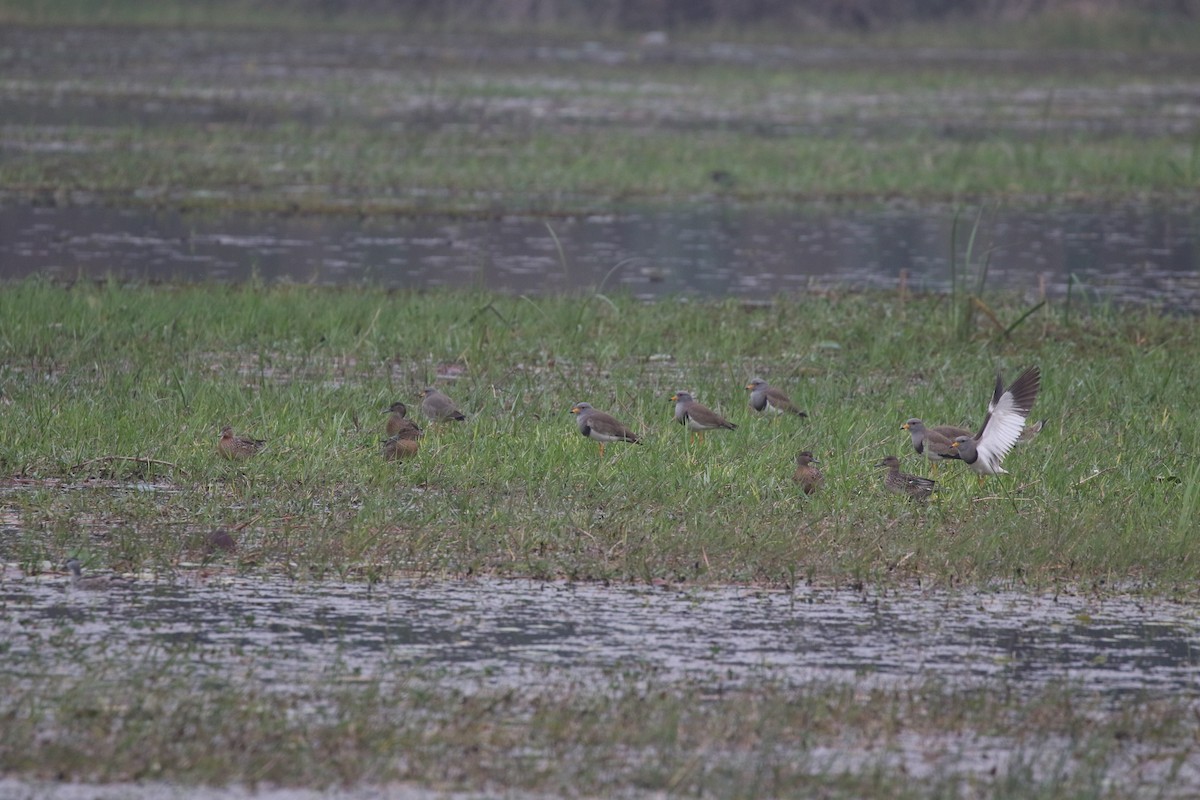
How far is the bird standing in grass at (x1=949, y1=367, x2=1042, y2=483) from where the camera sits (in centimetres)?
887

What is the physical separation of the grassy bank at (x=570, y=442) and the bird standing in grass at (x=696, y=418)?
15cm

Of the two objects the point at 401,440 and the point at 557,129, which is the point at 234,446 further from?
the point at 557,129

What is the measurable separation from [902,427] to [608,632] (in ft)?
10.6

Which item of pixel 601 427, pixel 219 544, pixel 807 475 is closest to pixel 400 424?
pixel 601 427

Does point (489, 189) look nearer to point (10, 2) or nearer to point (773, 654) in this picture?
point (773, 654)

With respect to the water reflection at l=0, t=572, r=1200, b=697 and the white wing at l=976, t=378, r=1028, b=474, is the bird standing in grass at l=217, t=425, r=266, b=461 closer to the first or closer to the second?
the water reflection at l=0, t=572, r=1200, b=697

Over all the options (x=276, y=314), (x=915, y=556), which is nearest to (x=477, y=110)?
(x=276, y=314)

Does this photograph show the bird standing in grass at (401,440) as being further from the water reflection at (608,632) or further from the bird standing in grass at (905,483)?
the bird standing in grass at (905,483)

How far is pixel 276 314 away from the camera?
13.6 meters

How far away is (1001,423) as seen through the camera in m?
8.90

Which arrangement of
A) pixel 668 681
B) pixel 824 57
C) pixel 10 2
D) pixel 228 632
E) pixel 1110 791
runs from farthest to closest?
pixel 10 2 < pixel 824 57 < pixel 228 632 < pixel 668 681 < pixel 1110 791

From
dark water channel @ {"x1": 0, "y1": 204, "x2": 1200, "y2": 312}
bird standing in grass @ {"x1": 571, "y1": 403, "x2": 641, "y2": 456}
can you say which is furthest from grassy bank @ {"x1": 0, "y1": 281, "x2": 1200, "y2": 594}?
dark water channel @ {"x1": 0, "y1": 204, "x2": 1200, "y2": 312}

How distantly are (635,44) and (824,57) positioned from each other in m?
7.34

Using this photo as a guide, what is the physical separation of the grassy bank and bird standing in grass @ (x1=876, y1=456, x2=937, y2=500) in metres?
0.09
